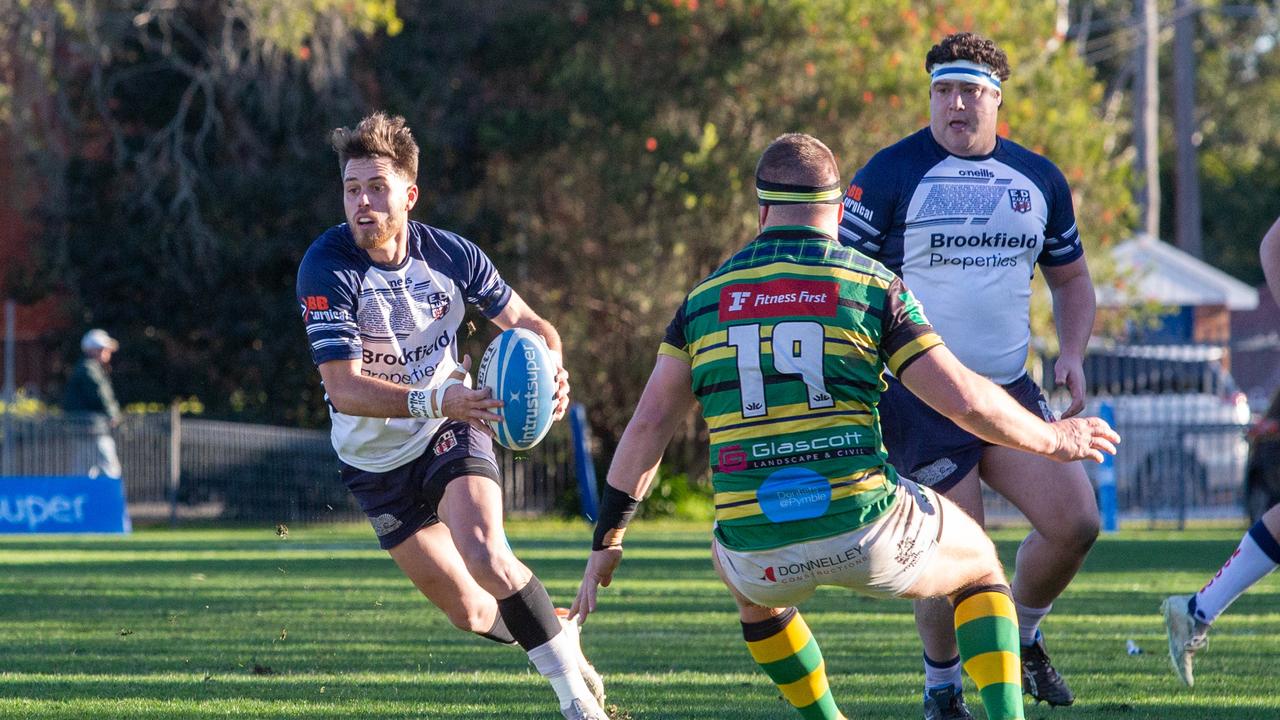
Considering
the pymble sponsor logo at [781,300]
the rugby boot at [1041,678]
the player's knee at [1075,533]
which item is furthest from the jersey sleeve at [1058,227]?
the pymble sponsor logo at [781,300]

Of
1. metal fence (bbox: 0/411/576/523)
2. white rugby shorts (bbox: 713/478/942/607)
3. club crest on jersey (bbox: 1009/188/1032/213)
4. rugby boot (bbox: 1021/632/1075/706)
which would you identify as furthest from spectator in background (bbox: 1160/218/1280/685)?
metal fence (bbox: 0/411/576/523)

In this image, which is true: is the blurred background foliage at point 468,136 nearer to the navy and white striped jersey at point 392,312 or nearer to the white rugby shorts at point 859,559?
the navy and white striped jersey at point 392,312

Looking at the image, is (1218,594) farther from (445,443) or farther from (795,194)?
(445,443)

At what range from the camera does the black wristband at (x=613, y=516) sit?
16.8 ft

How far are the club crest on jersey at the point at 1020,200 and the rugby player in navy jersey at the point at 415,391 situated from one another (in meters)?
1.73

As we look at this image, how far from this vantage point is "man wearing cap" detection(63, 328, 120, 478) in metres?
19.5

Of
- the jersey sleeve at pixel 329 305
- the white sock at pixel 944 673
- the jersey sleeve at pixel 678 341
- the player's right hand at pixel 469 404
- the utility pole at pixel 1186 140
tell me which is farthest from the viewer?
the utility pole at pixel 1186 140

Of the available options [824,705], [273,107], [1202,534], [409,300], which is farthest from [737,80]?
[824,705]

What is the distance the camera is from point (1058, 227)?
20.9ft

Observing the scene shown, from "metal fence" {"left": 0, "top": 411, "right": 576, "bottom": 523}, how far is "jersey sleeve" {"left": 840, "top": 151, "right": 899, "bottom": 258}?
47.1ft

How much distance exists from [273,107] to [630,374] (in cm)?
548

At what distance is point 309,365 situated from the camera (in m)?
21.8

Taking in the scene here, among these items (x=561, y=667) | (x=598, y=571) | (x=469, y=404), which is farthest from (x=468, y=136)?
(x=598, y=571)

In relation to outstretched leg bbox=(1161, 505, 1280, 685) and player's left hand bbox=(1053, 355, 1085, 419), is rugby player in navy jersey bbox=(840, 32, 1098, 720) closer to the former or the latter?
player's left hand bbox=(1053, 355, 1085, 419)
